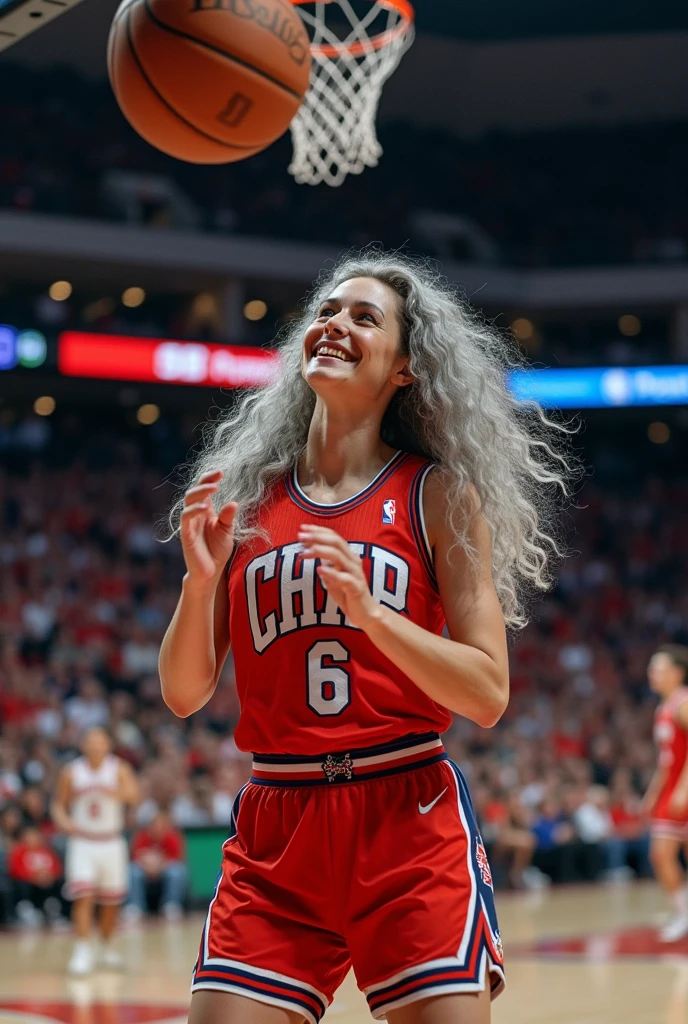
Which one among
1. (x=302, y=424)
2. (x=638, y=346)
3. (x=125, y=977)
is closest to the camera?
(x=302, y=424)

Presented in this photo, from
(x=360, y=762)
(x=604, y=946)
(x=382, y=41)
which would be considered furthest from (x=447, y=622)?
(x=382, y=41)

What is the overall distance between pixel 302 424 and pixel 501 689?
85cm

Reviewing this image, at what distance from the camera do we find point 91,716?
12.4m

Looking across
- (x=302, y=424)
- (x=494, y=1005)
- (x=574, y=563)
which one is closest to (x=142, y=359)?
(x=574, y=563)

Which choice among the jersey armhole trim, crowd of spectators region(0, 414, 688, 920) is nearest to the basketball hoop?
crowd of spectators region(0, 414, 688, 920)

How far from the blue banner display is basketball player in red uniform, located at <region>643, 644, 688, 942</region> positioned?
7.66 metres

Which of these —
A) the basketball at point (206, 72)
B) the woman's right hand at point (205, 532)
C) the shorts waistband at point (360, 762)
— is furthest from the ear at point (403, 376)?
the basketball at point (206, 72)

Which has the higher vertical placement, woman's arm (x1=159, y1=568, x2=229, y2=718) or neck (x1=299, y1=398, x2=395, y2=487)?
neck (x1=299, y1=398, x2=395, y2=487)

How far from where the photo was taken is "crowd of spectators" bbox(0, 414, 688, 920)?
11648 mm

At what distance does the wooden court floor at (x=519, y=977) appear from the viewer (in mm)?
6535

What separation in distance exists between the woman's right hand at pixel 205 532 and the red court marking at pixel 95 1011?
430 centimetres

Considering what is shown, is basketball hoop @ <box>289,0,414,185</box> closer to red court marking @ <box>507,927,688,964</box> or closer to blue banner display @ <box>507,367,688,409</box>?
red court marking @ <box>507,927,688,964</box>

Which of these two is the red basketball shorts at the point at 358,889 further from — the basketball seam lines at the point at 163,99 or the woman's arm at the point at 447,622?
the basketball seam lines at the point at 163,99

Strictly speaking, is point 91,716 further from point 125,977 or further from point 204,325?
point 204,325
